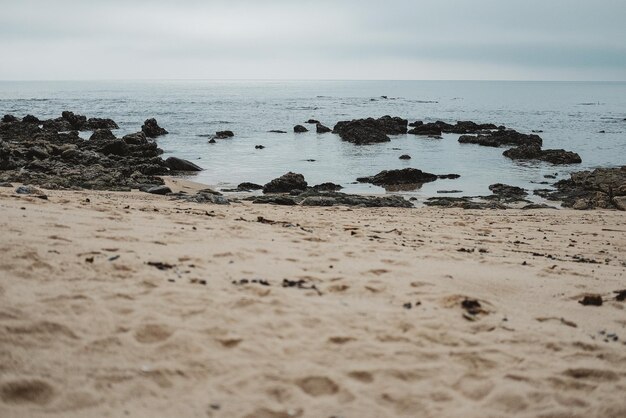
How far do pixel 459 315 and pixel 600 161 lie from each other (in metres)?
28.1

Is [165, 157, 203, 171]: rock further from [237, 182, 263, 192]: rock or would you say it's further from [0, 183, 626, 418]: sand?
[0, 183, 626, 418]: sand

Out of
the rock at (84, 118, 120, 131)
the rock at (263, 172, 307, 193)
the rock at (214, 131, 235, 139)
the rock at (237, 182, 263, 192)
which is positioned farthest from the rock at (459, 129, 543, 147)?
the rock at (84, 118, 120, 131)

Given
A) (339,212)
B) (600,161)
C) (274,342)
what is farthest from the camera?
(600,161)

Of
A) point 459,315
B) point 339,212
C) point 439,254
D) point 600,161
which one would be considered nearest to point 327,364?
point 459,315

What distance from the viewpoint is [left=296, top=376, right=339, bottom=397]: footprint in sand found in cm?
314

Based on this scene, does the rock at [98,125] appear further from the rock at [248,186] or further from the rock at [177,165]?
the rock at [248,186]

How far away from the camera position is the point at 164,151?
2861 cm

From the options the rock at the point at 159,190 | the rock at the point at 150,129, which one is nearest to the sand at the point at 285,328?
the rock at the point at 159,190

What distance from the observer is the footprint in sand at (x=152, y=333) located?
359 centimetres

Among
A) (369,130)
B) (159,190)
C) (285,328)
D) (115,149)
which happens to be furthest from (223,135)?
Result: (285,328)

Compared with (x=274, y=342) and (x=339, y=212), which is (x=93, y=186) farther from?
(x=274, y=342)

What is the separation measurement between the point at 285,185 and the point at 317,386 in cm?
1445

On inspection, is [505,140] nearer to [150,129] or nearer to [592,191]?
[592,191]

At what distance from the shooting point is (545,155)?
91.7 feet
